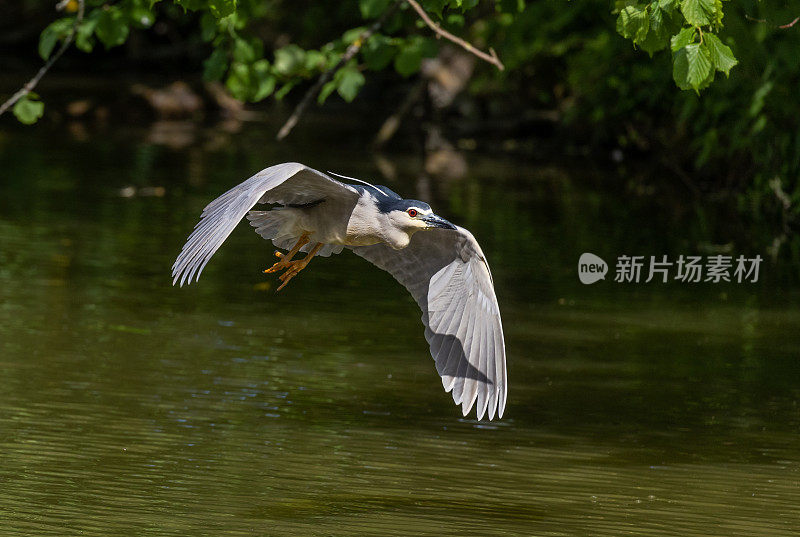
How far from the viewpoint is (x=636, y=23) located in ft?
15.1

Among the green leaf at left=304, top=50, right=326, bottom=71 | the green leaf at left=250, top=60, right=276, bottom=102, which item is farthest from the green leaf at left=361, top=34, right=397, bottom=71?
the green leaf at left=250, top=60, right=276, bottom=102

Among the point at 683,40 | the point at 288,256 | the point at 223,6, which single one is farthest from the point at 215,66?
the point at 683,40

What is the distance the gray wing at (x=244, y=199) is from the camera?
158 inches

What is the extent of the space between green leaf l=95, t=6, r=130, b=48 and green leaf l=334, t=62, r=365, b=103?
3.87 ft

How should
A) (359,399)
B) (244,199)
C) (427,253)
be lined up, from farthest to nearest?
(359,399) < (427,253) < (244,199)

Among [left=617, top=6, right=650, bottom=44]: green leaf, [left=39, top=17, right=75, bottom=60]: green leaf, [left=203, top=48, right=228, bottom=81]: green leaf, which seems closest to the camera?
[left=617, top=6, right=650, bottom=44]: green leaf

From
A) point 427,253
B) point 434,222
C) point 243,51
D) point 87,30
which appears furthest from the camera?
point 243,51

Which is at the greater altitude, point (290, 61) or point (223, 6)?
point (223, 6)

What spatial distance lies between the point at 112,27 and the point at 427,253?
2.73 m

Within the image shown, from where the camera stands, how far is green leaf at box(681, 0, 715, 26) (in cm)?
429

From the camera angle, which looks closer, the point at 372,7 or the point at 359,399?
the point at 359,399

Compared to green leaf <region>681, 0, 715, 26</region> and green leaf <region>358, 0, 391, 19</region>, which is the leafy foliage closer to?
green leaf <region>681, 0, 715, 26</region>

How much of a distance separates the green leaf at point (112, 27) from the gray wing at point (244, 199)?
2366mm

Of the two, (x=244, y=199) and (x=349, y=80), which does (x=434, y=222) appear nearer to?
(x=244, y=199)
